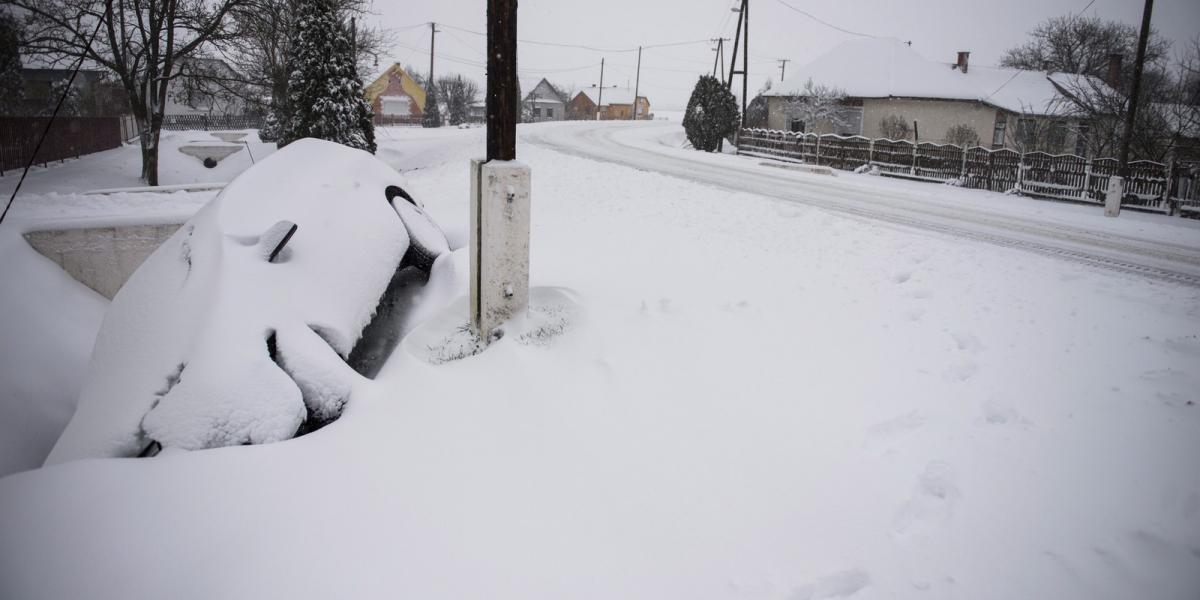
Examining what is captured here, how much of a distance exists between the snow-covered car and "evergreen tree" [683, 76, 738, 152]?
2332 cm

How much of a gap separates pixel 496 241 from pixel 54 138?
2079 cm

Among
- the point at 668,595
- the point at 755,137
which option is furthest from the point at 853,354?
the point at 755,137

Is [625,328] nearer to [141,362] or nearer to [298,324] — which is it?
[298,324]

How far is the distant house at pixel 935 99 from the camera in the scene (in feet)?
93.0

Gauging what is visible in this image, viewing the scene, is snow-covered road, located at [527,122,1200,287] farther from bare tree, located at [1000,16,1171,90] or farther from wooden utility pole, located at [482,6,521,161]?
bare tree, located at [1000,16,1171,90]

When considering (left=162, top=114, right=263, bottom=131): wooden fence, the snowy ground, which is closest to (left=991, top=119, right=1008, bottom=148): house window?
the snowy ground

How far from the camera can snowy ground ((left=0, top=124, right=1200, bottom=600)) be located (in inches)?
104

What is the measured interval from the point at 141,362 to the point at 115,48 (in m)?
14.4

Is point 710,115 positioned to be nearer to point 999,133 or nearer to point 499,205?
point 999,133

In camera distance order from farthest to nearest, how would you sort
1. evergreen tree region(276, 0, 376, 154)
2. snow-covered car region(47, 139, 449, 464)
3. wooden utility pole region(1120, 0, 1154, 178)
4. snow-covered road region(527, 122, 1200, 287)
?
evergreen tree region(276, 0, 376, 154)
wooden utility pole region(1120, 0, 1154, 178)
snow-covered road region(527, 122, 1200, 287)
snow-covered car region(47, 139, 449, 464)

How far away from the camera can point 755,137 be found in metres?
26.9

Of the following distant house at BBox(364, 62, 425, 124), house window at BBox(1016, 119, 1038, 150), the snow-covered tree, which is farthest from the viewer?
distant house at BBox(364, 62, 425, 124)

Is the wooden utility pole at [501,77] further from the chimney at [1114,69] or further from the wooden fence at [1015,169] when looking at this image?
the chimney at [1114,69]

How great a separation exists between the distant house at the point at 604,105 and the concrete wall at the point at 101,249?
75377mm
